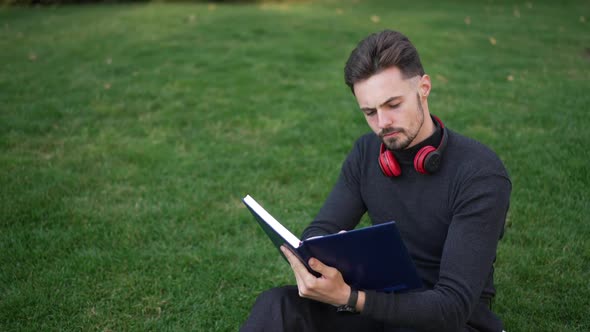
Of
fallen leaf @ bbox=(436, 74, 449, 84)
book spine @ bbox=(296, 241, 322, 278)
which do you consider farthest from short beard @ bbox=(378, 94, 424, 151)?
fallen leaf @ bbox=(436, 74, 449, 84)

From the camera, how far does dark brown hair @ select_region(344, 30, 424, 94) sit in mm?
2594

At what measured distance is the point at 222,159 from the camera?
5895 millimetres

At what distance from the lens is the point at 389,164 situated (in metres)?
2.72

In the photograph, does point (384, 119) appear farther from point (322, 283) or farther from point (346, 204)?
point (322, 283)

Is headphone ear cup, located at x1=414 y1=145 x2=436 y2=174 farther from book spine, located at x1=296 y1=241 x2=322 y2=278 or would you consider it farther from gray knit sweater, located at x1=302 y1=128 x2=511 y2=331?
book spine, located at x1=296 y1=241 x2=322 y2=278

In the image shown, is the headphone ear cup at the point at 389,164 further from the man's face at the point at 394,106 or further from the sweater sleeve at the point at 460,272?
the sweater sleeve at the point at 460,272

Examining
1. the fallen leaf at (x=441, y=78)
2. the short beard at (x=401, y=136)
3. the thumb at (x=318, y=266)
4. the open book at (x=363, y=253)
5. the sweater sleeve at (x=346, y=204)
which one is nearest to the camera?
the open book at (x=363, y=253)

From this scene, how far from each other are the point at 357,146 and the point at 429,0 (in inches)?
508

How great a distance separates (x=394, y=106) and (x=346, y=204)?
2.12ft

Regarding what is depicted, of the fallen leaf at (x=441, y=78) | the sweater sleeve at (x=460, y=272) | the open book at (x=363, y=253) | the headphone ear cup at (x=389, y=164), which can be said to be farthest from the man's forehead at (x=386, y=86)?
the fallen leaf at (x=441, y=78)

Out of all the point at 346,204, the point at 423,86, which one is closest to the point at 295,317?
the point at 346,204

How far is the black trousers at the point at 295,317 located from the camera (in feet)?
8.27

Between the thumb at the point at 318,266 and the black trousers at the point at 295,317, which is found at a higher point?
the thumb at the point at 318,266

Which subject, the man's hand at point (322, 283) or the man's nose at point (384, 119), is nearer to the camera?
the man's hand at point (322, 283)
